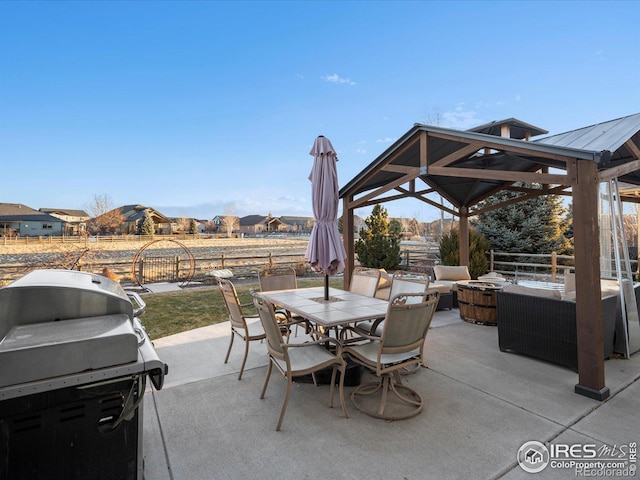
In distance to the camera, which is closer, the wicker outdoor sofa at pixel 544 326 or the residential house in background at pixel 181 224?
the wicker outdoor sofa at pixel 544 326

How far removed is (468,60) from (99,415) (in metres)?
11.4

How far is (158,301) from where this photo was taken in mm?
7488

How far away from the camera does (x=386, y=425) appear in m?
2.59

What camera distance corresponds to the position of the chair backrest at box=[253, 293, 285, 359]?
2.61 m

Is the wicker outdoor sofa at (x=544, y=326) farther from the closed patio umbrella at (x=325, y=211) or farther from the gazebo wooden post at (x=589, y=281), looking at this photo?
the closed patio umbrella at (x=325, y=211)

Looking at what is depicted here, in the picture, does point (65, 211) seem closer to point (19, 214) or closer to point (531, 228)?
point (19, 214)

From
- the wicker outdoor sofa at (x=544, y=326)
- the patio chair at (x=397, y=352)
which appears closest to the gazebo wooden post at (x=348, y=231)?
the wicker outdoor sofa at (x=544, y=326)

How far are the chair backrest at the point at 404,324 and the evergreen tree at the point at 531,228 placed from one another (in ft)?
34.4

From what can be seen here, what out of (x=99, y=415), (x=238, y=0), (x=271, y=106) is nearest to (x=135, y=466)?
(x=99, y=415)

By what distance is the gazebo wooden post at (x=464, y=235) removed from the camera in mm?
7859

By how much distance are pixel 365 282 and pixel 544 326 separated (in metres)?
2.23

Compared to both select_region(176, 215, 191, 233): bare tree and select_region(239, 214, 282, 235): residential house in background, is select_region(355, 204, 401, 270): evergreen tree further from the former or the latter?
select_region(239, 214, 282, 235): residential house in background

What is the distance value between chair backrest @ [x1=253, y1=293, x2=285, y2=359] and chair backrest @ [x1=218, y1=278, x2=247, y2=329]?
78cm

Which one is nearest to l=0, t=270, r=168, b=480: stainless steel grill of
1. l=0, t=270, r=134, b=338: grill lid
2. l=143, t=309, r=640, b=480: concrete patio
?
l=0, t=270, r=134, b=338: grill lid
